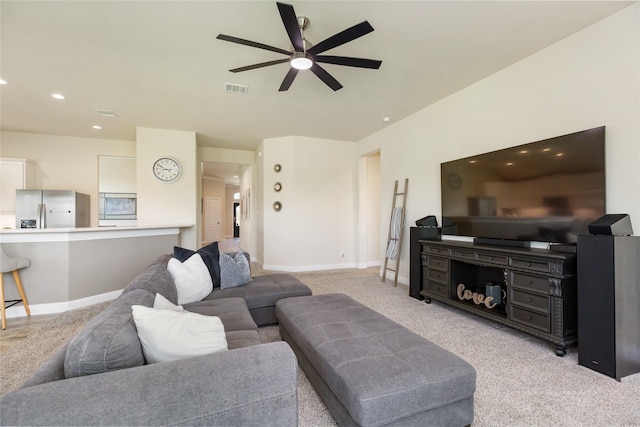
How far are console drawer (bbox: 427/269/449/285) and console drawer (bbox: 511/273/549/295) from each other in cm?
83

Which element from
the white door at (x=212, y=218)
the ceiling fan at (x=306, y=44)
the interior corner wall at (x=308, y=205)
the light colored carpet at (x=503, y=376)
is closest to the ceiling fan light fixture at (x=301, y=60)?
the ceiling fan at (x=306, y=44)

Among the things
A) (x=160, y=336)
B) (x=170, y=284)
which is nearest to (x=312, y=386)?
(x=160, y=336)

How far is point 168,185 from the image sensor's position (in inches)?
216

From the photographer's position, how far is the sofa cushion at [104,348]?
996 millimetres

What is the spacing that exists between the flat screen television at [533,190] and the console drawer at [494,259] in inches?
11.6

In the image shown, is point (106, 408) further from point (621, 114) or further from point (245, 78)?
point (621, 114)

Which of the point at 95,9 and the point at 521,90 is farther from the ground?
the point at 95,9

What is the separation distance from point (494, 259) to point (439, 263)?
76 cm

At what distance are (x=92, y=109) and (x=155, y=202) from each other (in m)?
1.75

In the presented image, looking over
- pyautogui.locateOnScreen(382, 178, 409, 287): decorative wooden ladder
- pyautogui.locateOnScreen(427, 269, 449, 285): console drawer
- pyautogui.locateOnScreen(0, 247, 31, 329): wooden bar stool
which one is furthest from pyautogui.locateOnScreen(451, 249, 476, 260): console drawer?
pyautogui.locateOnScreen(0, 247, 31, 329): wooden bar stool

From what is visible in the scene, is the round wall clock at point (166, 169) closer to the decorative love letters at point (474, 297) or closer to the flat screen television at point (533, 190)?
the flat screen television at point (533, 190)

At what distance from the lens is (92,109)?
4367 mm

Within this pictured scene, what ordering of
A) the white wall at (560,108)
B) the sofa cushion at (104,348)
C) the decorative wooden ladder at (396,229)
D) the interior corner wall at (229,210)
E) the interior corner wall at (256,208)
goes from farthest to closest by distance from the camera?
the interior corner wall at (229,210) < the interior corner wall at (256,208) < the decorative wooden ladder at (396,229) < the white wall at (560,108) < the sofa cushion at (104,348)

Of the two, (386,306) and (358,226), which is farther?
(358,226)
